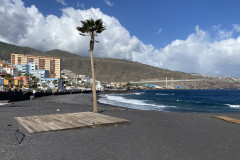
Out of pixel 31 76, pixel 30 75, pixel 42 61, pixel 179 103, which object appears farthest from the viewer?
pixel 42 61

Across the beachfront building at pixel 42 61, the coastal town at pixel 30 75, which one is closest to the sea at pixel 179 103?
the coastal town at pixel 30 75

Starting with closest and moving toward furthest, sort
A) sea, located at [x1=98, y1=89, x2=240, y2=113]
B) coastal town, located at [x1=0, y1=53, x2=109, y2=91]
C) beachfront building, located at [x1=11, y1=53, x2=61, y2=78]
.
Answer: sea, located at [x1=98, y1=89, x2=240, y2=113] → coastal town, located at [x1=0, y1=53, x2=109, y2=91] → beachfront building, located at [x1=11, y1=53, x2=61, y2=78]

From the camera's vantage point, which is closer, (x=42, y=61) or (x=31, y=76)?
(x=31, y=76)

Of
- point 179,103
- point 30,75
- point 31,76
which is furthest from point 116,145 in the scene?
point 31,76

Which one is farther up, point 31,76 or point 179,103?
point 31,76

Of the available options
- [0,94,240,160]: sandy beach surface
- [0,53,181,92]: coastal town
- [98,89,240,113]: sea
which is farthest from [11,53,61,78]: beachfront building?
[0,94,240,160]: sandy beach surface

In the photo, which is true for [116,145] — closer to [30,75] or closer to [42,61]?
[30,75]

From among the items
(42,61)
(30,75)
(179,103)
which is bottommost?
(179,103)

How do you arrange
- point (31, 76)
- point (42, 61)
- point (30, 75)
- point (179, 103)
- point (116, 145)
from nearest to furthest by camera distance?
1. point (116, 145)
2. point (179, 103)
3. point (30, 75)
4. point (31, 76)
5. point (42, 61)

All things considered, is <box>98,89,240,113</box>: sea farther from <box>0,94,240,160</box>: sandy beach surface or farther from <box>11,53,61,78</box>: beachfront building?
<box>11,53,61,78</box>: beachfront building

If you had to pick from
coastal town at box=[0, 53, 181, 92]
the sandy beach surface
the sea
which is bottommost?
the sea

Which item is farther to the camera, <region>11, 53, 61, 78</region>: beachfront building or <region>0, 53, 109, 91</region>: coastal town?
<region>11, 53, 61, 78</region>: beachfront building

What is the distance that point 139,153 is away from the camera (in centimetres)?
615

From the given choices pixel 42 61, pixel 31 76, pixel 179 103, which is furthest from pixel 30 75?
pixel 179 103
